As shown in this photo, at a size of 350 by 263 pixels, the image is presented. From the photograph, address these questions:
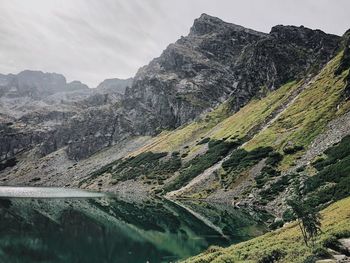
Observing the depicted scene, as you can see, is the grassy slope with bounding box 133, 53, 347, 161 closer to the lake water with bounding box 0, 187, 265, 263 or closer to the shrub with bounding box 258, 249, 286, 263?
the lake water with bounding box 0, 187, 265, 263

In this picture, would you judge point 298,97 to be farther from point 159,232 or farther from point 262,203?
point 159,232

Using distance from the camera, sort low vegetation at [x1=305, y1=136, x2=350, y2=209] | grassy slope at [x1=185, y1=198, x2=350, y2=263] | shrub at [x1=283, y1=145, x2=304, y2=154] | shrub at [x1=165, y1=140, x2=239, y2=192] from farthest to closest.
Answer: shrub at [x1=165, y1=140, x2=239, y2=192] → shrub at [x1=283, y1=145, x2=304, y2=154] → low vegetation at [x1=305, y1=136, x2=350, y2=209] → grassy slope at [x1=185, y1=198, x2=350, y2=263]

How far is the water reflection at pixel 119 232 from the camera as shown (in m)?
55.7

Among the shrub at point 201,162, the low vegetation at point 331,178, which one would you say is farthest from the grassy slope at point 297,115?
the low vegetation at point 331,178

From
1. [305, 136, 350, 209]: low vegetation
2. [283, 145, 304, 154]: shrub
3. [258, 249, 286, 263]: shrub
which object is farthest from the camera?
[283, 145, 304, 154]: shrub

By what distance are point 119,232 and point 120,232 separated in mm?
190

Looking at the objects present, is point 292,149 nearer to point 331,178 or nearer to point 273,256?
point 331,178

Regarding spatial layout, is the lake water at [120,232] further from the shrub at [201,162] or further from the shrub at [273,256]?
the shrub at [201,162]

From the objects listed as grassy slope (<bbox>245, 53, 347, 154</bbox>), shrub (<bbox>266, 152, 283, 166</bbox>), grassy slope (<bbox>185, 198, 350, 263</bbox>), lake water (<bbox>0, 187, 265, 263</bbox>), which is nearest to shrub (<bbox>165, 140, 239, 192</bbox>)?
grassy slope (<bbox>245, 53, 347, 154</bbox>)

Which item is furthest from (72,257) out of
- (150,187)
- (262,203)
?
(150,187)

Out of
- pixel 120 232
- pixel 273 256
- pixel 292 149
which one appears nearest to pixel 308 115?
pixel 292 149

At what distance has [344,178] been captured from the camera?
68.0 m

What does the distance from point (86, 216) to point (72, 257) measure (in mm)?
41303

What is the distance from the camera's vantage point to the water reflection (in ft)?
183
